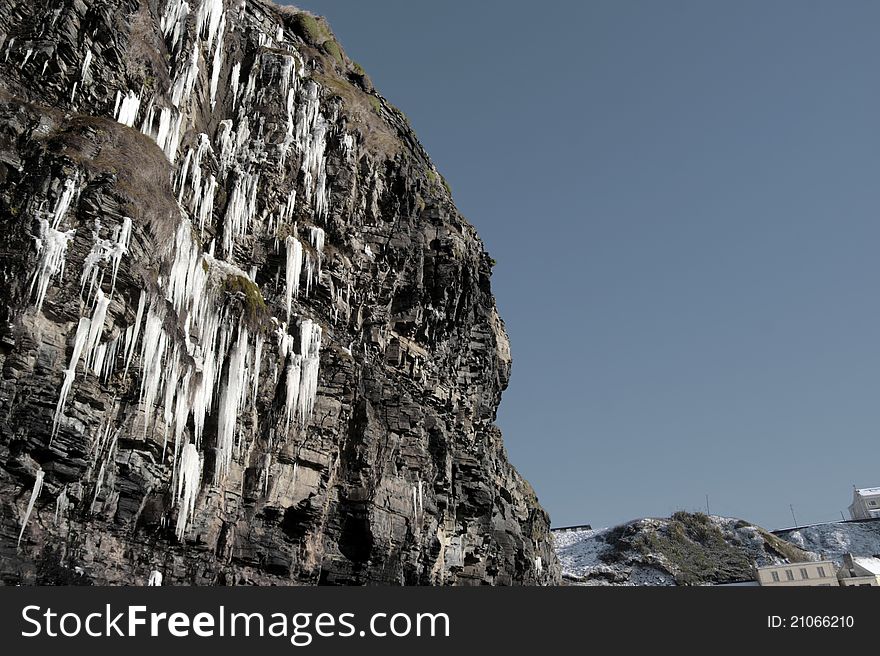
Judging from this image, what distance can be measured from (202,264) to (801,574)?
52.9m

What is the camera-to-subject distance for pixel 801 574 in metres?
56.1

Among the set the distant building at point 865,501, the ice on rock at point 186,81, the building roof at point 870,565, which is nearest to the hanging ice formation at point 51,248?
the ice on rock at point 186,81

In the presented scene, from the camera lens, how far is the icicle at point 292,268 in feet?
90.6

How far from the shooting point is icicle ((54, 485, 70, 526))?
1741 centimetres

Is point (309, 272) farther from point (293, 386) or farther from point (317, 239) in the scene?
point (293, 386)

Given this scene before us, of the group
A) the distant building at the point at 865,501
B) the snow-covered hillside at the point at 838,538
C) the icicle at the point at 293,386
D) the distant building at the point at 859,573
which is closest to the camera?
the icicle at the point at 293,386

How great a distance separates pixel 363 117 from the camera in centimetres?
3506

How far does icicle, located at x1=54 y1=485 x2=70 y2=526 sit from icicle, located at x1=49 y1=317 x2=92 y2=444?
1378 mm

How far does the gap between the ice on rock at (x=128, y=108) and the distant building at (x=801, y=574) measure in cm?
5524

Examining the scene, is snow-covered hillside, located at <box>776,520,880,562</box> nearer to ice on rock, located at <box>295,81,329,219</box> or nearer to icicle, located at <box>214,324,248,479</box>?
ice on rock, located at <box>295,81,329,219</box>

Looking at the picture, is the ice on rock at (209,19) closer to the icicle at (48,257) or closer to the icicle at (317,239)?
the icicle at (317,239)

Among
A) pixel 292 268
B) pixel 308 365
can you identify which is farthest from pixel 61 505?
pixel 292 268

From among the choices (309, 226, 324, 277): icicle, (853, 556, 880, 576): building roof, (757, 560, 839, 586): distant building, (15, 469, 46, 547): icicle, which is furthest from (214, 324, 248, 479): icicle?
(853, 556, 880, 576): building roof

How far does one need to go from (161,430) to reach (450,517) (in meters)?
15.4
